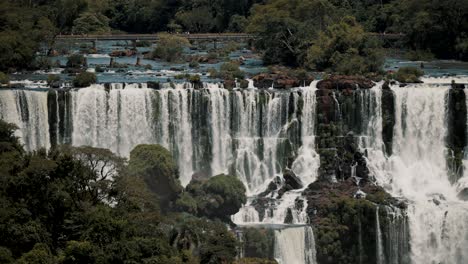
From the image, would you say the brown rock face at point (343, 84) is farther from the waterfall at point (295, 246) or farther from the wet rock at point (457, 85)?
the waterfall at point (295, 246)

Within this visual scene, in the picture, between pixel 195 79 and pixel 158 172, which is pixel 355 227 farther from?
pixel 195 79

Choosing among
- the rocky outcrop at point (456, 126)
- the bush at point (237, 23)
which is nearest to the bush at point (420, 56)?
the rocky outcrop at point (456, 126)

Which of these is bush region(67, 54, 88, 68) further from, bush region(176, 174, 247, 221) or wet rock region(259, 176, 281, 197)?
bush region(176, 174, 247, 221)

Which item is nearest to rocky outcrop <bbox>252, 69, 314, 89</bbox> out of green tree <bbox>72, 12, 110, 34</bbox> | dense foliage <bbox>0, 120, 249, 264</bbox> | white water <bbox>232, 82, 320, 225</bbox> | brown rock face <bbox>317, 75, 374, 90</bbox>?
white water <bbox>232, 82, 320, 225</bbox>

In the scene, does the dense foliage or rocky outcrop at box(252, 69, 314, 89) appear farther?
rocky outcrop at box(252, 69, 314, 89)

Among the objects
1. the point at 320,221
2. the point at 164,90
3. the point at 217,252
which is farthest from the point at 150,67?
the point at 217,252

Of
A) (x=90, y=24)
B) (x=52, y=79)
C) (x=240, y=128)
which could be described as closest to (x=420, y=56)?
(x=240, y=128)

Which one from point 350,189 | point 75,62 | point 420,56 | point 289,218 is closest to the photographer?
point 289,218
